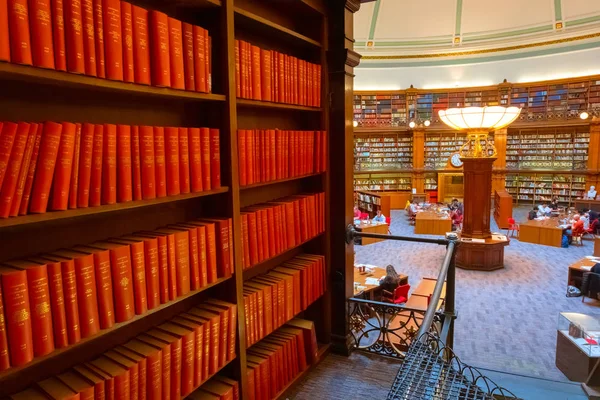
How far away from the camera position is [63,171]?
3.99 ft

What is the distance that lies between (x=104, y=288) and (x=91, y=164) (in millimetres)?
410

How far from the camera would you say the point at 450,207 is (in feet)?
40.7

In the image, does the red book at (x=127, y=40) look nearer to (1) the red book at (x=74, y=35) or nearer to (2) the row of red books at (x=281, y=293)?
(1) the red book at (x=74, y=35)

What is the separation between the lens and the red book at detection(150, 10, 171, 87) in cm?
148

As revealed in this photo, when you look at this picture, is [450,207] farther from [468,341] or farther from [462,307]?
[468,341]

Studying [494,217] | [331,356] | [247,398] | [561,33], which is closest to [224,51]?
[247,398]

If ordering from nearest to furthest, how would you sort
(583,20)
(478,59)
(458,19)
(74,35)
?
1. (74,35)
2. (583,20)
3. (458,19)
4. (478,59)

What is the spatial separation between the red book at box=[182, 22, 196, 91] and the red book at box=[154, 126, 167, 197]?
0.24 metres

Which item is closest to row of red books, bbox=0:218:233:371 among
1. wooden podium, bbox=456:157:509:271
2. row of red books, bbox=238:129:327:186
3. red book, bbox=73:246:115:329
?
red book, bbox=73:246:115:329

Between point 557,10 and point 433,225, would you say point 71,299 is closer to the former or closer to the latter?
point 433,225

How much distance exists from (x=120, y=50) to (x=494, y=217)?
13.7 meters

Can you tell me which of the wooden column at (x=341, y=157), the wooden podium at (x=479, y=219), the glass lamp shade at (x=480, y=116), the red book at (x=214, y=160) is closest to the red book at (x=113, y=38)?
the red book at (x=214, y=160)

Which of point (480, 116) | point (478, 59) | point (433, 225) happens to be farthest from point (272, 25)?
point (478, 59)

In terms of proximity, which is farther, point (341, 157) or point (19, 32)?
point (341, 157)
